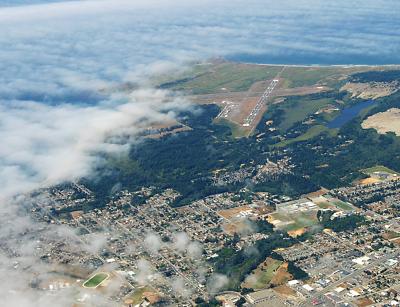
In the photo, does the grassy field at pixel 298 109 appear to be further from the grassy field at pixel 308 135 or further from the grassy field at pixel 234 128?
the grassy field at pixel 234 128

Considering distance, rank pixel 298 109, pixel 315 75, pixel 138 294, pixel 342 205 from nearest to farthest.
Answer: pixel 138 294 → pixel 342 205 → pixel 298 109 → pixel 315 75

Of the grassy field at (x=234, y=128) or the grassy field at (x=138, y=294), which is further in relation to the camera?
the grassy field at (x=234, y=128)

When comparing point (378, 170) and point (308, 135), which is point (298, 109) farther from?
point (378, 170)

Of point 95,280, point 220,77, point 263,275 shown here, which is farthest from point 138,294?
point 220,77

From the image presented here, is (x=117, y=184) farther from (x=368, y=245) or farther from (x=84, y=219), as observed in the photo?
(x=368, y=245)

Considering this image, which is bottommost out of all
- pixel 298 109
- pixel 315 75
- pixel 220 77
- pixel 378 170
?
pixel 378 170

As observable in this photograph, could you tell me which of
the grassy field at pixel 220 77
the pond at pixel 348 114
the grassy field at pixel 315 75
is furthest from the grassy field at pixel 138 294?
the grassy field at pixel 315 75

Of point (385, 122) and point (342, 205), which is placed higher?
point (385, 122)
